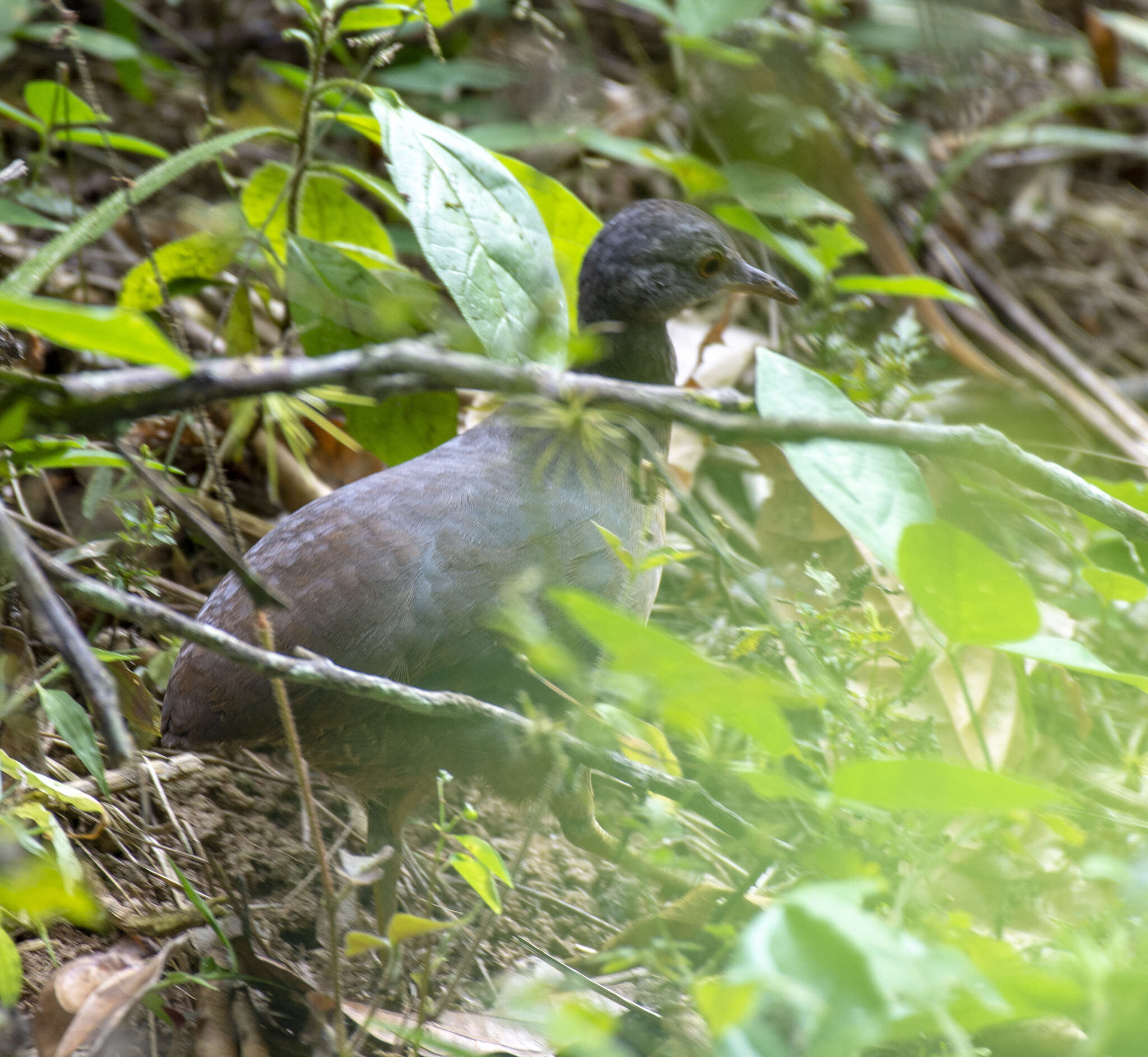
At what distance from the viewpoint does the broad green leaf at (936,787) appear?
107 centimetres

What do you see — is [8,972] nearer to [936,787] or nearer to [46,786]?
[46,786]

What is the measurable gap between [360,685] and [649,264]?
5.47 feet

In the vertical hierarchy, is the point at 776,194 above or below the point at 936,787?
below

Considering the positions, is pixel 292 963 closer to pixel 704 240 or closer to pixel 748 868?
pixel 748 868

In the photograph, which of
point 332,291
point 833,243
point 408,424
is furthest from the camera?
point 833,243

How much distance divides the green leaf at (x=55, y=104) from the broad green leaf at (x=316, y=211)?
47 cm

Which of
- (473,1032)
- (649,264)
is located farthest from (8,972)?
(649,264)

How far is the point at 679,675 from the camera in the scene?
1084 mm

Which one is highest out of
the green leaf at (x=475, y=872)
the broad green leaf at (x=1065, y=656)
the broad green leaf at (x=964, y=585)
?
the broad green leaf at (x=964, y=585)

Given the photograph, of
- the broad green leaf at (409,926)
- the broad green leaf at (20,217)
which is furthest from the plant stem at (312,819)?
Answer: the broad green leaf at (20,217)

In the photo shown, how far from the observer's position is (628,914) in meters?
2.10

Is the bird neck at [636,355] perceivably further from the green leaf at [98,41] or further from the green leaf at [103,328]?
the green leaf at [98,41]

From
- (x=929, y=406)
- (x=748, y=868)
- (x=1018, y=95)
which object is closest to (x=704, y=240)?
(x=929, y=406)

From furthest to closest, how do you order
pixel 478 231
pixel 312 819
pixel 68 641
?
pixel 478 231
pixel 312 819
pixel 68 641
